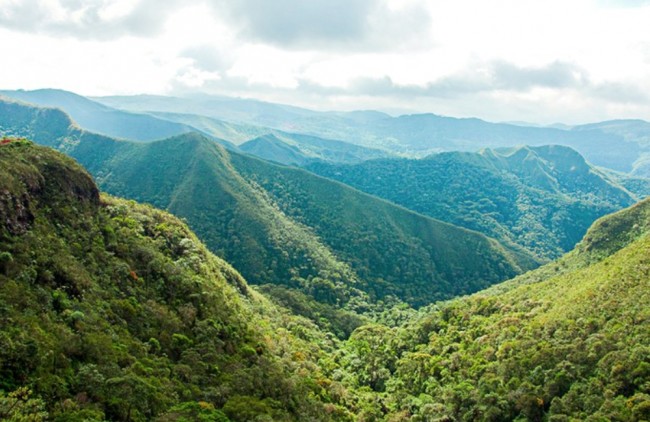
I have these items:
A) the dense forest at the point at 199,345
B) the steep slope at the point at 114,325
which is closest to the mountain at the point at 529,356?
the dense forest at the point at 199,345

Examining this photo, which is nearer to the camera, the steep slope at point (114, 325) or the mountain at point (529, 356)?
the steep slope at point (114, 325)

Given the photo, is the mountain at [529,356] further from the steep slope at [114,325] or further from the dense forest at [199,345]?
the steep slope at [114,325]

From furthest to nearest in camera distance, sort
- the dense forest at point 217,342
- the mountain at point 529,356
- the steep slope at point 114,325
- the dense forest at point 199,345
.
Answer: the mountain at point 529,356 < the dense forest at point 217,342 < the dense forest at point 199,345 < the steep slope at point 114,325

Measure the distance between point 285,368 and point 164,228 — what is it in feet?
101

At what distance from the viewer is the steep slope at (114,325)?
117ft

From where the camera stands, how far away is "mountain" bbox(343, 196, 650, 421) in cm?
5316

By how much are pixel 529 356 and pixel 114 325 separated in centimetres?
5377

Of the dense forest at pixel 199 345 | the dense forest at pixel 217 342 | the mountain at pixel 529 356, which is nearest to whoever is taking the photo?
the dense forest at pixel 199 345

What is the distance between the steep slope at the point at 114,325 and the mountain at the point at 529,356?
56.1ft

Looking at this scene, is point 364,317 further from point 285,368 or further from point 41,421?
point 41,421

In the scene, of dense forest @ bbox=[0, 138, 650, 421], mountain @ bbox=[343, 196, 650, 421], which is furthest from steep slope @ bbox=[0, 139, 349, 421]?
mountain @ bbox=[343, 196, 650, 421]

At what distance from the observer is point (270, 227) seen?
18425 cm

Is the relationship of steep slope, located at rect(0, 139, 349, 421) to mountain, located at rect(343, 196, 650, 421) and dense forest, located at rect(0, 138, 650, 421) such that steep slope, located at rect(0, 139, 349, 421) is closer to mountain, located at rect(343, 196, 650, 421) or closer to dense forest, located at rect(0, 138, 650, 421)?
dense forest, located at rect(0, 138, 650, 421)

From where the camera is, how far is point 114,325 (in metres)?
48.2
